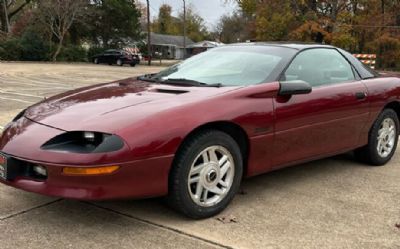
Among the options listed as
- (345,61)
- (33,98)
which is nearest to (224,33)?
(33,98)

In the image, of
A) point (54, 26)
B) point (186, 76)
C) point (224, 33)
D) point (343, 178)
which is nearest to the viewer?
point (186, 76)

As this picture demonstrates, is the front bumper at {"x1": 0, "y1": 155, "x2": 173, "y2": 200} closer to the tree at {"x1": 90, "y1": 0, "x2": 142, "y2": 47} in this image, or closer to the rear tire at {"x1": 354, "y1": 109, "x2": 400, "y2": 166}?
the rear tire at {"x1": 354, "y1": 109, "x2": 400, "y2": 166}

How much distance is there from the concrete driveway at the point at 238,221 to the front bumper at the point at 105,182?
0.30 metres

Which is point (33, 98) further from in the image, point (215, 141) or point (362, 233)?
point (362, 233)

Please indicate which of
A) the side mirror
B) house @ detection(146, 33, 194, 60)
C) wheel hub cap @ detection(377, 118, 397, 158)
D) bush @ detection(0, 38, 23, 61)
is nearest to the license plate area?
the side mirror

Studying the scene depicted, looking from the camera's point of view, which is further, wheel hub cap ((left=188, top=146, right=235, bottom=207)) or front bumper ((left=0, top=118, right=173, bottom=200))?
wheel hub cap ((left=188, top=146, right=235, bottom=207))

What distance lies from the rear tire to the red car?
0.13 m

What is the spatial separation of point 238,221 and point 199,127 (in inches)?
29.7

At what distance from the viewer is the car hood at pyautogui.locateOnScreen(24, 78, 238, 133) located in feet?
10.8

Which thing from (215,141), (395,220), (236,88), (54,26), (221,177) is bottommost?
(395,220)

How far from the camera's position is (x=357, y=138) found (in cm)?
491

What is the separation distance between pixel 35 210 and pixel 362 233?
2415mm

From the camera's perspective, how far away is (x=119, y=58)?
39812 mm

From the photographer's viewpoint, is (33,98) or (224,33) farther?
(224,33)
